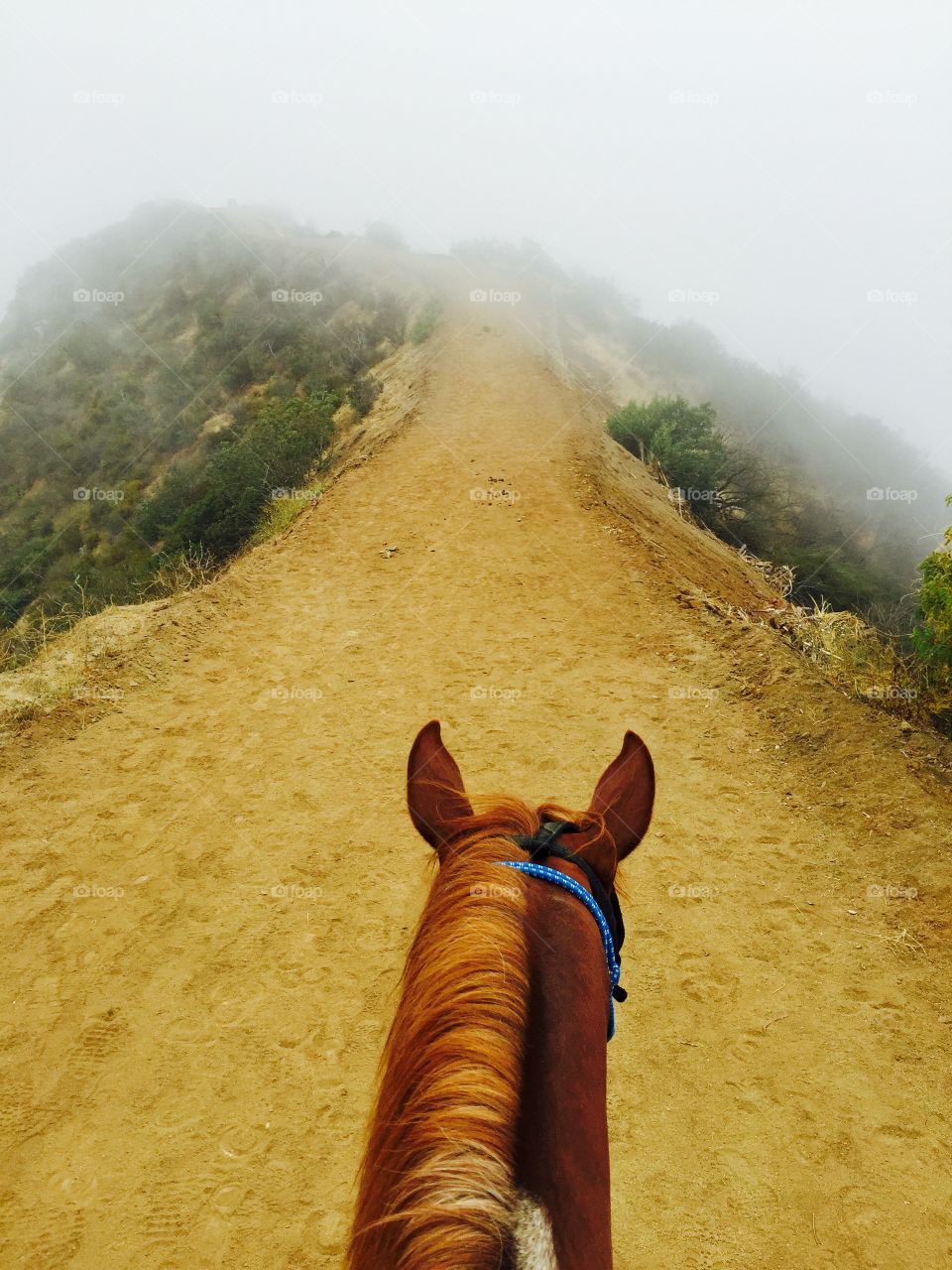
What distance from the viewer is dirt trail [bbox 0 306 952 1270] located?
9.80 ft

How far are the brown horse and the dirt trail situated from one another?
2.63 metres

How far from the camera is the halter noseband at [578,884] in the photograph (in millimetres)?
1259

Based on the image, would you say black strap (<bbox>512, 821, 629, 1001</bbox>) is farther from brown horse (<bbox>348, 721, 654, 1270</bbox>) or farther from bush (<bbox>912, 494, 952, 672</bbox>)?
bush (<bbox>912, 494, 952, 672</bbox>)

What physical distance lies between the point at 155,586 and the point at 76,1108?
731cm

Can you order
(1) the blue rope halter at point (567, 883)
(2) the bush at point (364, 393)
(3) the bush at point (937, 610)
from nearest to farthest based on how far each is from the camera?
1. (1) the blue rope halter at point (567, 883)
2. (3) the bush at point (937, 610)
3. (2) the bush at point (364, 393)

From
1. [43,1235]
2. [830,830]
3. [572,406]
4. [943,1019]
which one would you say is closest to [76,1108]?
[43,1235]

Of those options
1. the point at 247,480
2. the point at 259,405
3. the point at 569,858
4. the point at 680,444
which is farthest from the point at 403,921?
the point at 259,405

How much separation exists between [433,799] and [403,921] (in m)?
3.25

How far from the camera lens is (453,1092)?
36.0 inches

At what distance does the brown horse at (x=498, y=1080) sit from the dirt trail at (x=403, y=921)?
263 cm

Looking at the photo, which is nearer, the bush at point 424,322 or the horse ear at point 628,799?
the horse ear at point 628,799

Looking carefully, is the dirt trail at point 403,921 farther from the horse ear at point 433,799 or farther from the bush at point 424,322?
the bush at point 424,322

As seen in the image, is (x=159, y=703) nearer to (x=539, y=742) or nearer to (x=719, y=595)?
(x=539, y=742)

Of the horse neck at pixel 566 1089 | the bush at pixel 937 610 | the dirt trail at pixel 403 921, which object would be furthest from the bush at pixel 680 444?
the horse neck at pixel 566 1089
